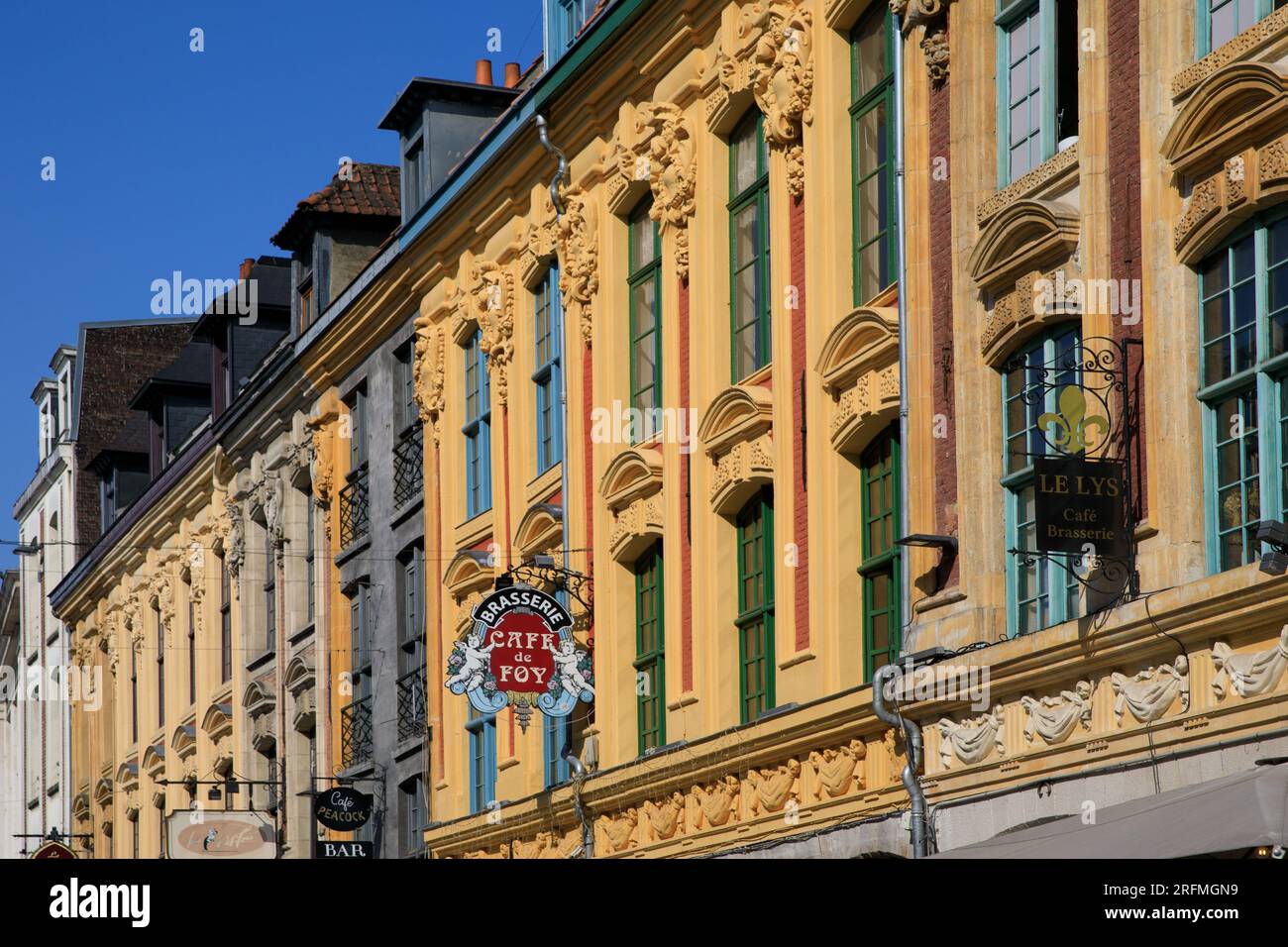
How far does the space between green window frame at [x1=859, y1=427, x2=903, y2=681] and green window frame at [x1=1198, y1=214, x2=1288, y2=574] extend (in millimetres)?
5149

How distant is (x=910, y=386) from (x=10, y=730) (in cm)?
5236

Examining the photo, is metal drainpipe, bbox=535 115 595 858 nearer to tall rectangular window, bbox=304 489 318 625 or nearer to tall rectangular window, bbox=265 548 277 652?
tall rectangular window, bbox=304 489 318 625

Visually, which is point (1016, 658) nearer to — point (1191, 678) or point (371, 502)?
point (1191, 678)

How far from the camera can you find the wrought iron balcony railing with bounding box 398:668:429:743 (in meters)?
34.8

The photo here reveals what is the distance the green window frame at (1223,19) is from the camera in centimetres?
1625

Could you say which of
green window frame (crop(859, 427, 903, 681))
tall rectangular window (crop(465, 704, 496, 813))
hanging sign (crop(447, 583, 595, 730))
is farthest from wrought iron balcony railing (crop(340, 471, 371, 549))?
green window frame (crop(859, 427, 903, 681))

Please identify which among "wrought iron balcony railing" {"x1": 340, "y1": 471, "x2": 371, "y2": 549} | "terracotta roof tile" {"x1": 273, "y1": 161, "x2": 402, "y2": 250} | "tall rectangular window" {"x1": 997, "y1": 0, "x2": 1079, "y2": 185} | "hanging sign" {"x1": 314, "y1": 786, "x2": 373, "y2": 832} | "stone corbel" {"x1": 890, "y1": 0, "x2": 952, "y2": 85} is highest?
"terracotta roof tile" {"x1": 273, "y1": 161, "x2": 402, "y2": 250}

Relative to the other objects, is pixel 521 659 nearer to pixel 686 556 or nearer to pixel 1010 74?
pixel 686 556

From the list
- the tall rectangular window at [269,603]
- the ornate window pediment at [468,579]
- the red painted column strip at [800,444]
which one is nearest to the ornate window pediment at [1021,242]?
the red painted column strip at [800,444]

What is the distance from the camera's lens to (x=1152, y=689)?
16.6 m

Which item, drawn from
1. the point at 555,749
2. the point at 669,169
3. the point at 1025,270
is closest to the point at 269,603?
the point at 555,749

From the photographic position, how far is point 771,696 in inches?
943

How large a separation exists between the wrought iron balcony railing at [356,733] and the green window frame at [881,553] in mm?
16575

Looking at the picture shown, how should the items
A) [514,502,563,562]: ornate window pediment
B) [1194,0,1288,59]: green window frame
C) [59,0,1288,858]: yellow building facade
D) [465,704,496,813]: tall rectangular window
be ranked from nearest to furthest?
[1194,0,1288,59]: green window frame < [59,0,1288,858]: yellow building facade < [514,502,563,562]: ornate window pediment < [465,704,496,813]: tall rectangular window
